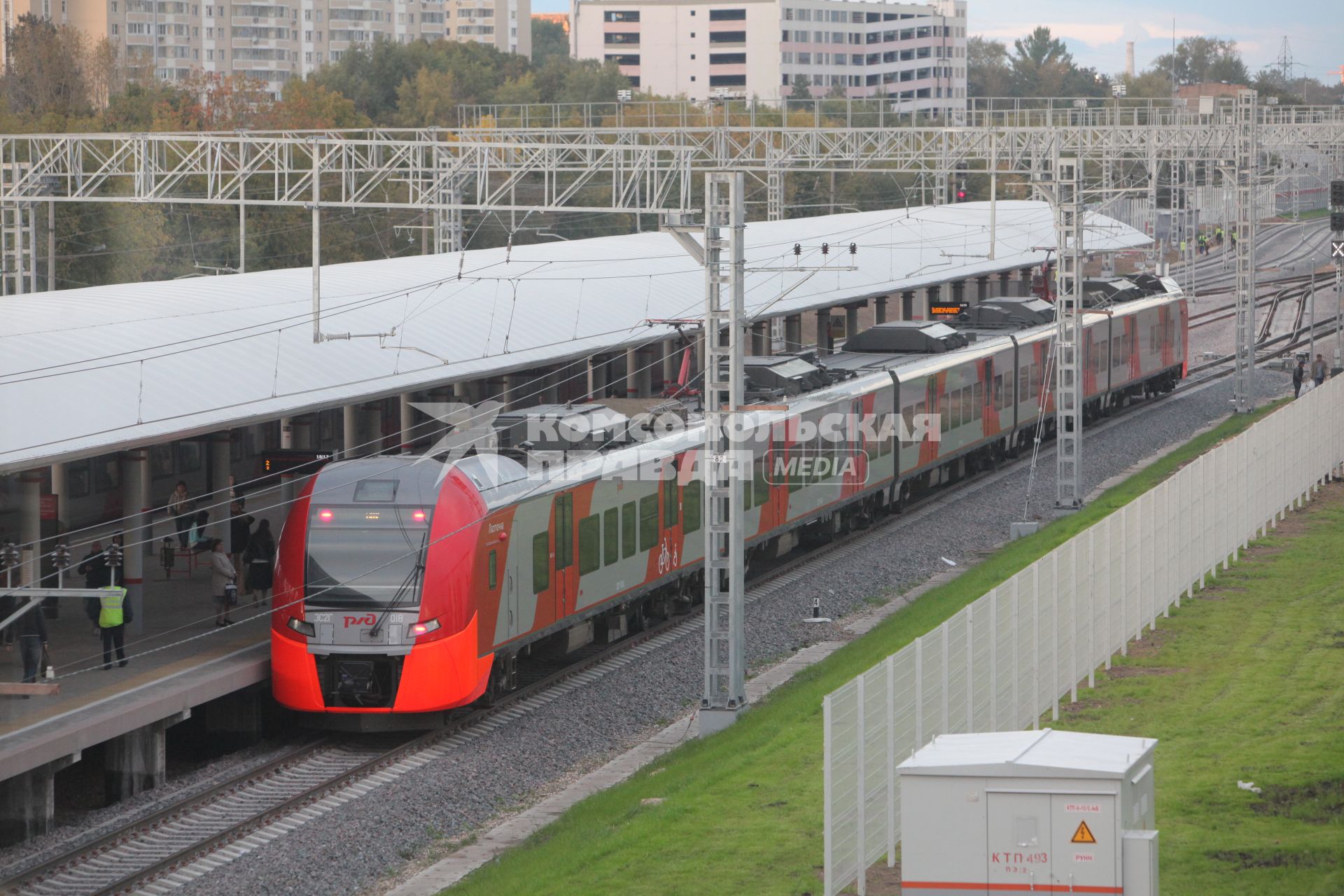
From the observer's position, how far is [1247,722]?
53.1 ft

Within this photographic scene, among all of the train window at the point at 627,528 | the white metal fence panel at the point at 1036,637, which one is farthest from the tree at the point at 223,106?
the white metal fence panel at the point at 1036,637

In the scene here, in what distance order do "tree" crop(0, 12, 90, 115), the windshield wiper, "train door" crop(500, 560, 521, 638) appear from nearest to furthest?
1. the windshield wiper
2. "train door" crop(500, 560, 521, 638)
3. "tree" crop(0, 12, 90, 115)

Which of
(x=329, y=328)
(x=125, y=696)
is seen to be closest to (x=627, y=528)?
(x=125, y=696)

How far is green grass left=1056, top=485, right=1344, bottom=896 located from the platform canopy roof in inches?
283

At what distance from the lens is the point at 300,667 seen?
1884 centimetres

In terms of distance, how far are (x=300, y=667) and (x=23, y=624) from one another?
3.02m

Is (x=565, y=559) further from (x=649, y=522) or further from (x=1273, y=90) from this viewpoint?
(x=1273, y=90)

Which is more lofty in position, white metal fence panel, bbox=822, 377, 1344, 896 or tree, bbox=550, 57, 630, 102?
tree, bbox=550, 57, 630, 102

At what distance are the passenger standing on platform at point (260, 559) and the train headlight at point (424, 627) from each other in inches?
197

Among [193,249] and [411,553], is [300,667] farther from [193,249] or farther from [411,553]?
[193,249]

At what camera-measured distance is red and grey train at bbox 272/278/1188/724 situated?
61.2 ft

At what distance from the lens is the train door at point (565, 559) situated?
69.9ft

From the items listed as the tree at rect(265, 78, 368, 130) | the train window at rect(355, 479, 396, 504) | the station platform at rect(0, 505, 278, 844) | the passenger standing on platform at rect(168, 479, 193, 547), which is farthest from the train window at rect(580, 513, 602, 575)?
the tree at rect(265, 78, 368, 130)

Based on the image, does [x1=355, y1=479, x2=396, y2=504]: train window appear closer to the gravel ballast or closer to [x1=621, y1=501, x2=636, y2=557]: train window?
the gravel ballast
